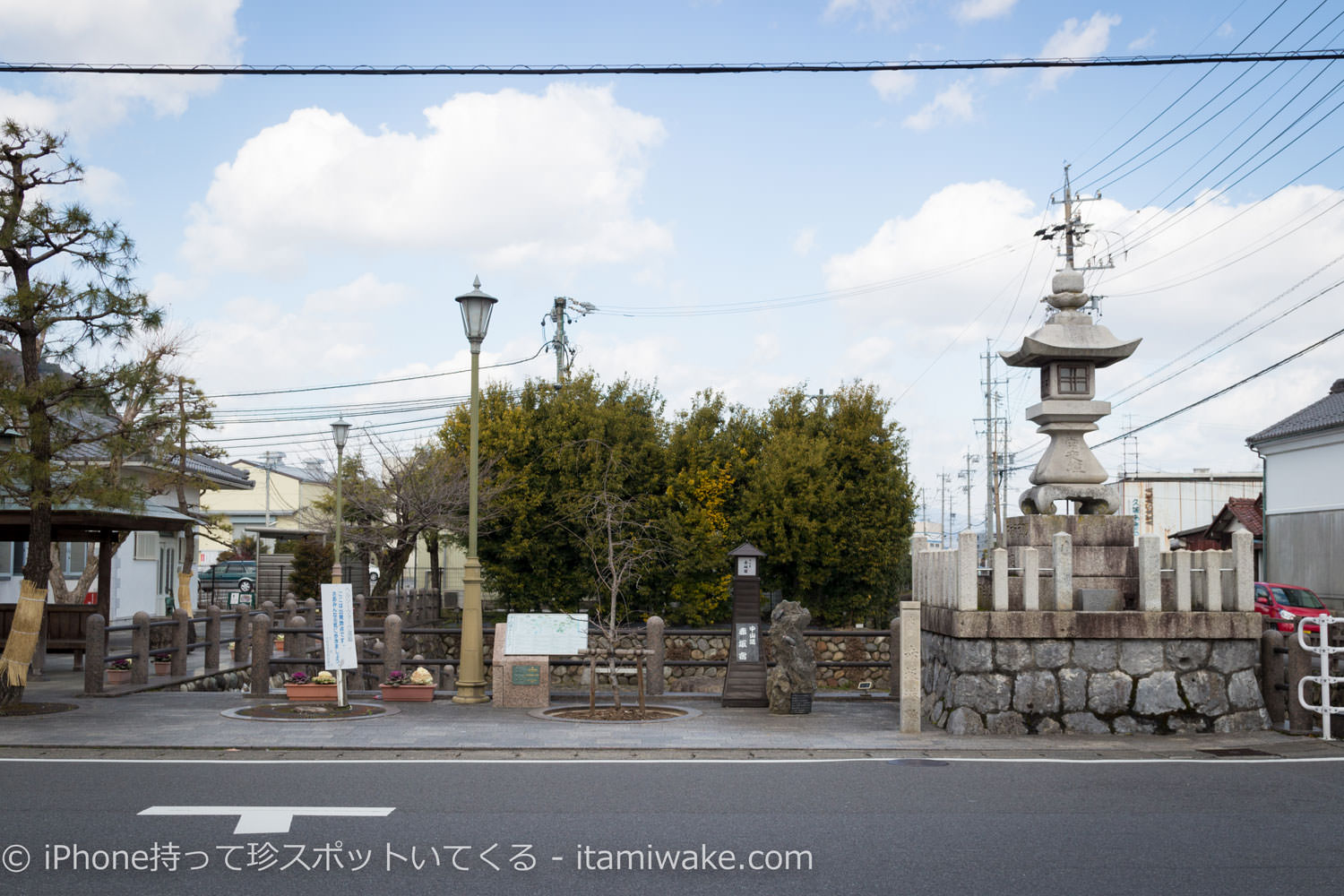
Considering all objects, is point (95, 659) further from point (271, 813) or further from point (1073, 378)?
point (1073, 378)

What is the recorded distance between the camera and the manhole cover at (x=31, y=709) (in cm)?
1412

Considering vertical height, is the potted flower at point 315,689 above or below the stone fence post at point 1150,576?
below

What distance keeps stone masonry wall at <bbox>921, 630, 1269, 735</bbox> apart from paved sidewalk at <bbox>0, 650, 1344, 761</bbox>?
236 mm

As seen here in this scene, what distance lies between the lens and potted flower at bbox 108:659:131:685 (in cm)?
1814

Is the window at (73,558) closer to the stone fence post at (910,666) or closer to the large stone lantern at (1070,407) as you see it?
the stone fence post at (910,666)

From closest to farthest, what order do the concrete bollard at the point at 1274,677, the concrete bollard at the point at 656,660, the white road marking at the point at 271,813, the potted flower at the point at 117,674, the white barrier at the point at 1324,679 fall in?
the white road marking at the point at 271,813 → the white barrier at the point at 1324,679 → the concrete bollard at the point at 1274,677 → the concrete bollard at the point at 656,660 → the potted flower at the point at 117,674

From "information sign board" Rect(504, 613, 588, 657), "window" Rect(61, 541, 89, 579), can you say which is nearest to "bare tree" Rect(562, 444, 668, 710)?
"information sign board" Rect(504, 613, 588, 657)

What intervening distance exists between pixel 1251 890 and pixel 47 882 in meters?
7.12

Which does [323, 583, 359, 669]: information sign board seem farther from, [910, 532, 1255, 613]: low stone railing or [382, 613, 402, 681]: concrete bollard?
[910, 532, 1255, 613]: low stone railing

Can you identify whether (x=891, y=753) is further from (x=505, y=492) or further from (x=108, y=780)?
(x=505, y=492)

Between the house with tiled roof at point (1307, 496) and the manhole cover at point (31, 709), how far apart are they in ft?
104

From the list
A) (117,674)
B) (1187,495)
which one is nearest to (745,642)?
(117,674)

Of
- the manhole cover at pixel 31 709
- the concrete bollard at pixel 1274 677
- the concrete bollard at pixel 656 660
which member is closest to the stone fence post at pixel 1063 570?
the concrete bollard at pixel 1274 677

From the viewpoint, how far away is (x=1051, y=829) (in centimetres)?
803
